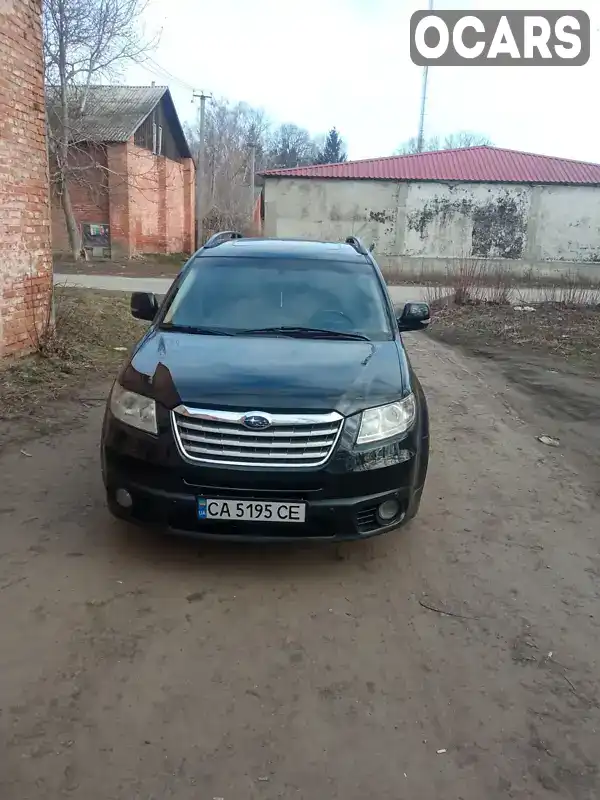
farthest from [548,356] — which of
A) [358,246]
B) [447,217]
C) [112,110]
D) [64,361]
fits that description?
[112,110]

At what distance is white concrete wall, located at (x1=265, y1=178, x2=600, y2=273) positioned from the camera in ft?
101

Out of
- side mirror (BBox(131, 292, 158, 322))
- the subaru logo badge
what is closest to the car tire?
the subaru logo badge

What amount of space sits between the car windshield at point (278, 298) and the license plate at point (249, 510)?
4.43ft

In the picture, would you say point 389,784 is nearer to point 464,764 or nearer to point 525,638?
point 464,764

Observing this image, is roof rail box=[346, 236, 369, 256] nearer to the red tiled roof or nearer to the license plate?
the license plate

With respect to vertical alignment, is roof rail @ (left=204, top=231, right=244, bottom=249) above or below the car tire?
above

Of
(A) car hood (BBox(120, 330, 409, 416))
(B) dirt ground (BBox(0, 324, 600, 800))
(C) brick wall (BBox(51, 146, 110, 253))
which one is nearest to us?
(B) dirt ground (BBox(0, 324, 600, 800))

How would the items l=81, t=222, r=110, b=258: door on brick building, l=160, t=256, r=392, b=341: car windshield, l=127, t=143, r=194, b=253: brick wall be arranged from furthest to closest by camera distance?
l=127, t=143, r=194, b=253: brick wall < l=81, t=222, r=110, b=258: door on brick building < l=160, t=256, r=392, b=341: car windshield

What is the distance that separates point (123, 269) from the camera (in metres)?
27.2

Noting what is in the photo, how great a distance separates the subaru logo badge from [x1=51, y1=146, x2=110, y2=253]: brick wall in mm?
29222

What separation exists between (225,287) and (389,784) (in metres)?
3.32

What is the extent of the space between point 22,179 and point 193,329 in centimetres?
417

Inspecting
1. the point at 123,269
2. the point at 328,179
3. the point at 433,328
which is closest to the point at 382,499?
the point at 433,328

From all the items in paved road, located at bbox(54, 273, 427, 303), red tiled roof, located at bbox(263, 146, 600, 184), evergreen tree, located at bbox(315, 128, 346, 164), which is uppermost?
evergreen tree, located at bbox(315, 128, 346, 164)
